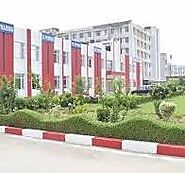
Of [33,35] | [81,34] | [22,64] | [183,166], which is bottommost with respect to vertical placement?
[183,166]

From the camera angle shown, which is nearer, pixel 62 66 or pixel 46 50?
pixel 46 50

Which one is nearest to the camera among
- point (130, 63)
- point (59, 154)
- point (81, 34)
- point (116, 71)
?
A: point (59, 154)

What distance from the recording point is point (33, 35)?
31.5m

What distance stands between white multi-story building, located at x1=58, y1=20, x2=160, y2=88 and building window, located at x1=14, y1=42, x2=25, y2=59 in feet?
136

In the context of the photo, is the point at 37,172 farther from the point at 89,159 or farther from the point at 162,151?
the point at 162,151

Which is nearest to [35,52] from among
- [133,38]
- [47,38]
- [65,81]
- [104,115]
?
[47,38]

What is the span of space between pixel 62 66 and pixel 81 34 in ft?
166

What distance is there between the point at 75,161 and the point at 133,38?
7267cm

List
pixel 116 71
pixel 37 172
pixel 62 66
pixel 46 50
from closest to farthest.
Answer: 1. pixel 37 172
2. pixel 46 50
3. pixel 62 66
4. pixel 116 71

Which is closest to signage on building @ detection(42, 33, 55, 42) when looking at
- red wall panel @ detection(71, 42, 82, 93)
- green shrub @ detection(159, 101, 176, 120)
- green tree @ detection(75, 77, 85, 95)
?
red wall panel @ detection(71, 42, 82, 93)

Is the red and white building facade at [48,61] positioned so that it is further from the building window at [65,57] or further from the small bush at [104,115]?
the small bush at [104,115]

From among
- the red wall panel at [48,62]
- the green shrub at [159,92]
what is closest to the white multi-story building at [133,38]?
the red wall panel at [48,62]

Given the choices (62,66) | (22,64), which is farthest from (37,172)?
(62,66)

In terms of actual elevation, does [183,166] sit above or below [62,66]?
below
